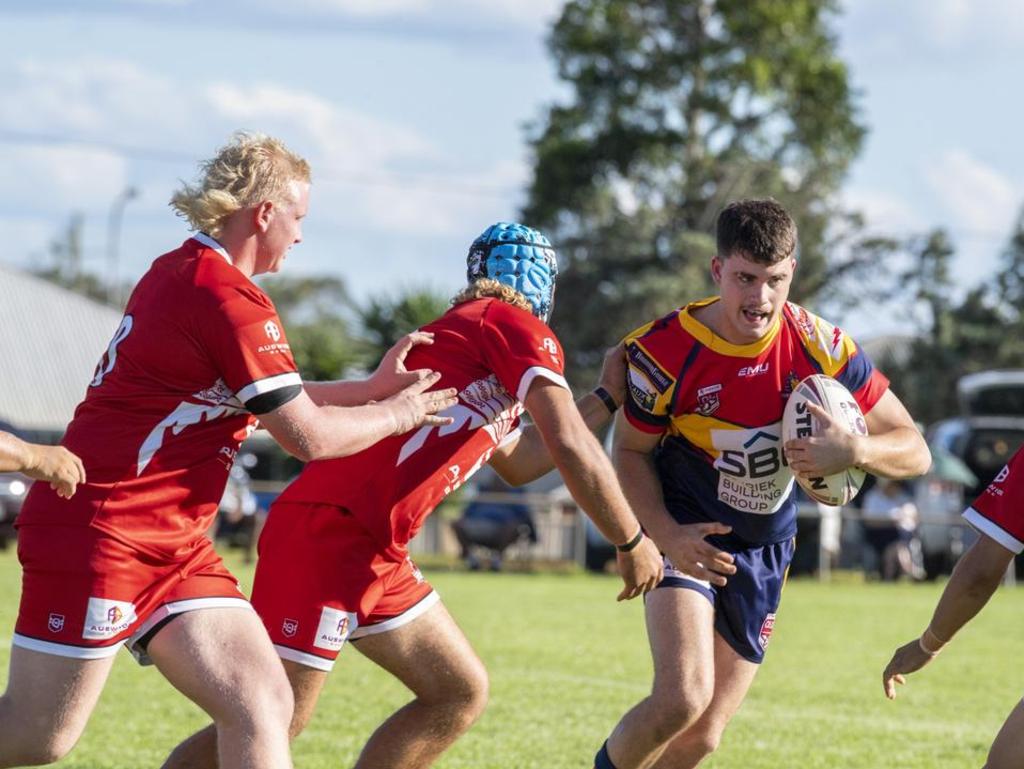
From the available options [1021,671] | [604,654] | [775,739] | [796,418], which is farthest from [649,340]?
[1021,671]

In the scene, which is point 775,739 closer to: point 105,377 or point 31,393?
point 105,377

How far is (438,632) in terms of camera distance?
5656 mm

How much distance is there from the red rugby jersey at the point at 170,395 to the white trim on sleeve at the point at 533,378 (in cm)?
81

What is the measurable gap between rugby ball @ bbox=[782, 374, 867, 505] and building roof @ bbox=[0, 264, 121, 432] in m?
45.6

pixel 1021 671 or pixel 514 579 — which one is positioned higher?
pixel 1021 671

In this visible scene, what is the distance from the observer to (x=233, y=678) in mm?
4699

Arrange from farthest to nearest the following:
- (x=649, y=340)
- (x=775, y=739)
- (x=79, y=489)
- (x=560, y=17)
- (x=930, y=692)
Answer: (x=560, y=17) → (x=930, y=692) → (x=775, y=739) → (x=649, y=340) → (x=79, y=489)

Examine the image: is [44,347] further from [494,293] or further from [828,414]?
[828,414]

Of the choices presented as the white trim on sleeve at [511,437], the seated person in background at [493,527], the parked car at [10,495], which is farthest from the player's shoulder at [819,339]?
the seated person in background at [493,527]

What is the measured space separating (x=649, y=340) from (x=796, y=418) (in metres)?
0.64

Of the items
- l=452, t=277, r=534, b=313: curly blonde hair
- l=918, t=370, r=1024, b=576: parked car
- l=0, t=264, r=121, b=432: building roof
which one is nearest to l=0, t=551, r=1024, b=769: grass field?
l=452, t=277, r=534, b=313: curly blonde hair

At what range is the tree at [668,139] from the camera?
133ft

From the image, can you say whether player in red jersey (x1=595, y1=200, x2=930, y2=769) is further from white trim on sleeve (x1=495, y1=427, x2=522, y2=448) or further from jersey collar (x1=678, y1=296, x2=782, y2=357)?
white trim on sleeve (x1=495, y1=427, x2=522, y2=448)

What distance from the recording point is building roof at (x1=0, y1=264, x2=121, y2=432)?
167ft
